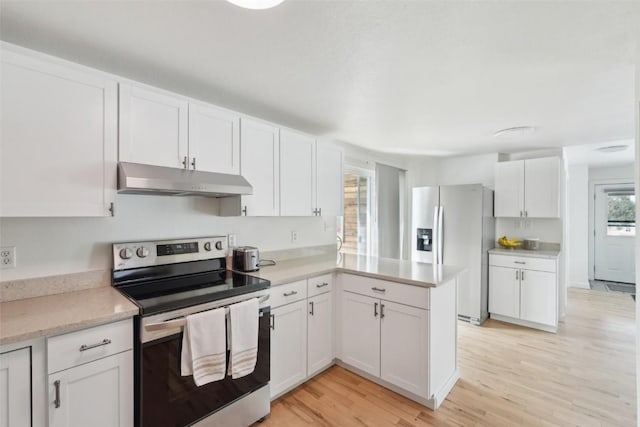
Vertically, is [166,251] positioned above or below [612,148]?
below

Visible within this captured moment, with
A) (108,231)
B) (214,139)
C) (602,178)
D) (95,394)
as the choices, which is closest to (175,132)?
(214,139)

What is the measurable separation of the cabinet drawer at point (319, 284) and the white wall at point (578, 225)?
5396 millimetres

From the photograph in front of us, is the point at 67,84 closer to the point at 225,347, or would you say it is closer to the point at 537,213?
the point at 225,347

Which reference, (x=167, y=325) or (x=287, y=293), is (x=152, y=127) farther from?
(x=287, y=293)

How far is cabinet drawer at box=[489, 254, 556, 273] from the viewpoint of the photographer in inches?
135

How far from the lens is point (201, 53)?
5.39 ft

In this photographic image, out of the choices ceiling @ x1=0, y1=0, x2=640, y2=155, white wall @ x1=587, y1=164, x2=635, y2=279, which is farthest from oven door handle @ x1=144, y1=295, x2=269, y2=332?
white wall @ x1=587, y1=164, x2=635, y2=279

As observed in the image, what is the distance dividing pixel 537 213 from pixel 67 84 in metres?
4.66

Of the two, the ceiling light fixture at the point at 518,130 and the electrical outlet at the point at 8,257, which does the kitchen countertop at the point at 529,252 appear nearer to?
the ceiling light fixture at the point at 518,130

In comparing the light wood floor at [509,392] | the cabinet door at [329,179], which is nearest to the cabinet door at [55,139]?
the cabinet door at [329,179]

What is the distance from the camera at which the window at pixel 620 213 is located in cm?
550

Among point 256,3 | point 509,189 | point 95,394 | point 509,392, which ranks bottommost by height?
point 509,392

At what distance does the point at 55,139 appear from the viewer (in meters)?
1.48

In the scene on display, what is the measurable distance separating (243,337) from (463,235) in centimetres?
312
